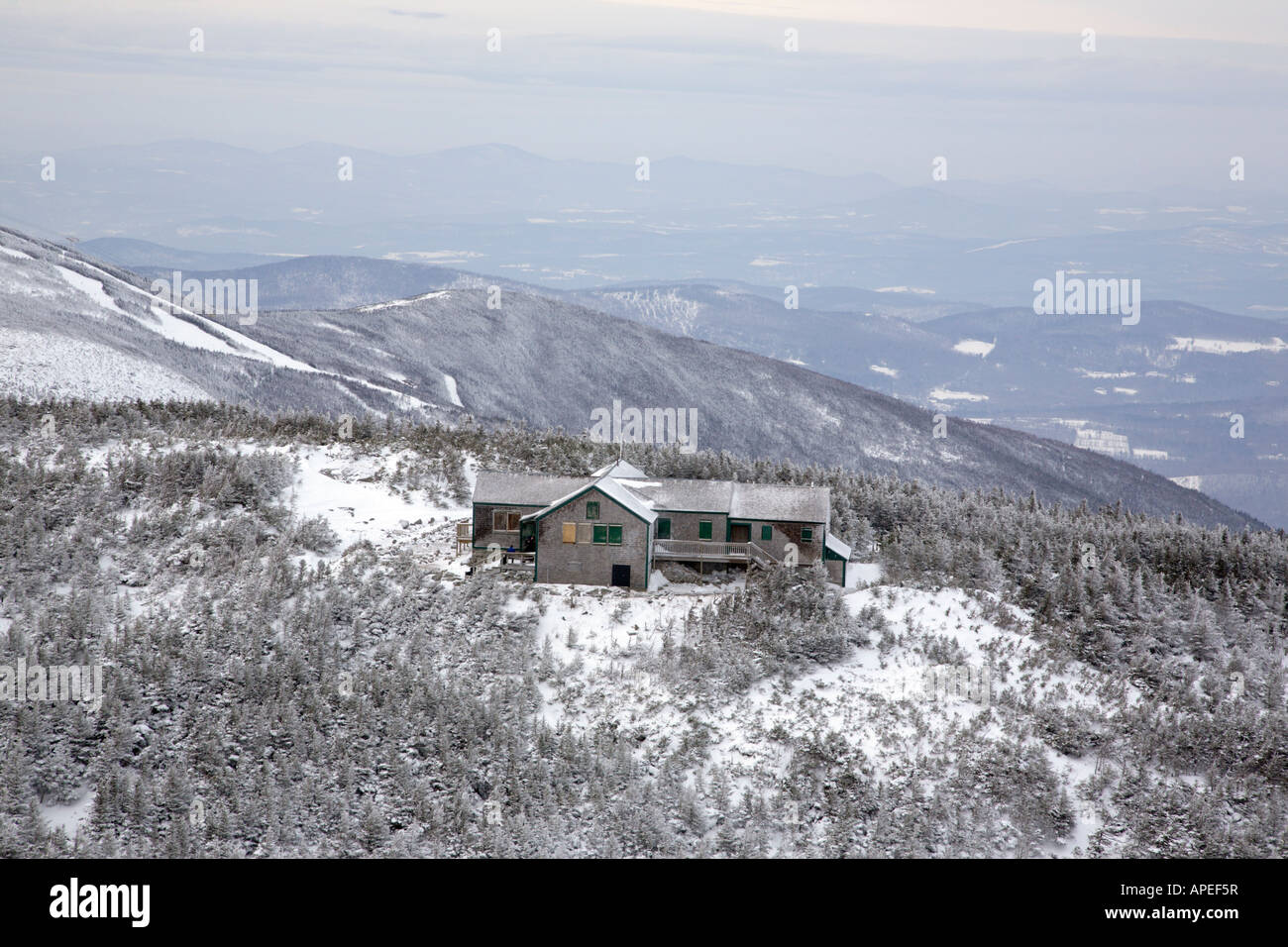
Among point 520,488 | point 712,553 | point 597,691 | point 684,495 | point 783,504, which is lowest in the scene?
point 597,691

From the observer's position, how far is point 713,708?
31188mm

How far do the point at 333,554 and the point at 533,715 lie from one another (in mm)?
12335

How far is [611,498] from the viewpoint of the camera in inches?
1448

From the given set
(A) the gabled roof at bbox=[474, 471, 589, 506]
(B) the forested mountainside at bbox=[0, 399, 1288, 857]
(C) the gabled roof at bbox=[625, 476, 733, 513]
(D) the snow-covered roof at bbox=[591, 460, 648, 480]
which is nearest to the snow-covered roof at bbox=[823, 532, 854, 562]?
(B) the forested mountainside at bbox=[0, 399, 1288, 857]

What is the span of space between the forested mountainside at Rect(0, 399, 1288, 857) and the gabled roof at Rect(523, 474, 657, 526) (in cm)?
272

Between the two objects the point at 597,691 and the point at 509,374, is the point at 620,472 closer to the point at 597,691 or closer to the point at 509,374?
the point at 597,691

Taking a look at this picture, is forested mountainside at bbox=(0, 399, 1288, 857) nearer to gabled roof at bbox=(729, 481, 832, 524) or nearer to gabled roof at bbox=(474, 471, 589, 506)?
gabled roof at bbox=(729, 481, 832, 524)

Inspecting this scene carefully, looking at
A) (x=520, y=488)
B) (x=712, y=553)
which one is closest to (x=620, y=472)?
(x=520, y=488)

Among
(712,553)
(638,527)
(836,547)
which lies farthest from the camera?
(836,547)

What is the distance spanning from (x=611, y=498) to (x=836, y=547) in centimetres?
889

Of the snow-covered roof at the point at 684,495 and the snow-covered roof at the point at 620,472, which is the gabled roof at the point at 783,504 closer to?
the snow-covered roof at the point at 684,495

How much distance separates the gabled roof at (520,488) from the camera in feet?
128
